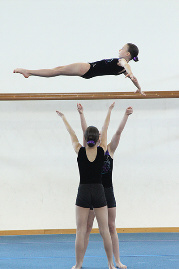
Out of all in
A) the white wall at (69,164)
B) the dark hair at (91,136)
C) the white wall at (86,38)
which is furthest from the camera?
the white wall at (86,38)

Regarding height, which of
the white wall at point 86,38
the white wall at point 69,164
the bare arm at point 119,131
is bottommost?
the white wall at point 69,164

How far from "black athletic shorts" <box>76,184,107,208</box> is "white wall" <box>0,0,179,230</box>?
3.11 meters

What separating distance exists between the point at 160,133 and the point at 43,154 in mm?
1918

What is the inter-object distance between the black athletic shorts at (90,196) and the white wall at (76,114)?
10.2 feet

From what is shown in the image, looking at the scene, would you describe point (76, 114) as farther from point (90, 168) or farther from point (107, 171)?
point (90, 168)

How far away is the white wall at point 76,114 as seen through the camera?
6996 mm

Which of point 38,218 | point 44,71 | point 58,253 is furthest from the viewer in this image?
point 38,218

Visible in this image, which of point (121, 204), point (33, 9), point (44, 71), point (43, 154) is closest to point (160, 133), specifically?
point (121, 204)

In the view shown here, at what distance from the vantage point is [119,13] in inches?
284

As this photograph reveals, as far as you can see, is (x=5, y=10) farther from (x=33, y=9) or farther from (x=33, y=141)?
(x=33, y=141)

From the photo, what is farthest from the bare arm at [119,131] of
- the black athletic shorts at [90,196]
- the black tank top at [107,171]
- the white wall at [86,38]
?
the white wall at [86,38]

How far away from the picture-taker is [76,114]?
279 inches

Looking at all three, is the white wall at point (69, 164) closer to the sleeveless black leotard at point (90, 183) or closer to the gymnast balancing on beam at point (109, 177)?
the gymnast balancing on beam at point (109, 177)

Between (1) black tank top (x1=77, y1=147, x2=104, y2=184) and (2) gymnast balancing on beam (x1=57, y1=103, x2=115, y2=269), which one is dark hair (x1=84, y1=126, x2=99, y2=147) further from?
(1) black tank top (x1=77, y1=147, x2=104, y2=184)
